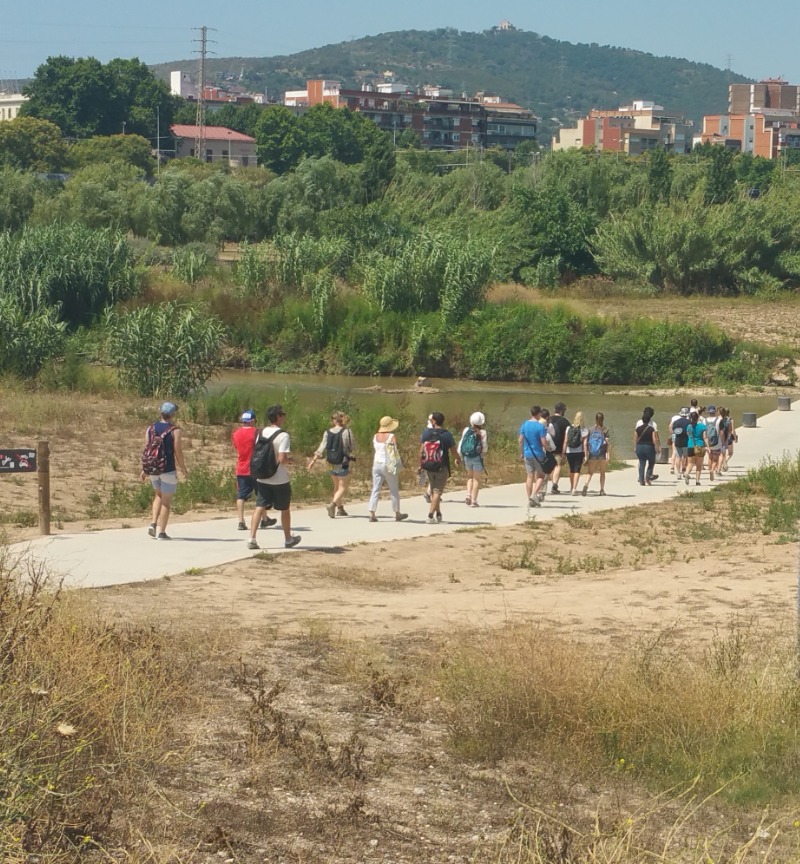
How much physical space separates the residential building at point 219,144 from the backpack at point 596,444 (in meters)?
133

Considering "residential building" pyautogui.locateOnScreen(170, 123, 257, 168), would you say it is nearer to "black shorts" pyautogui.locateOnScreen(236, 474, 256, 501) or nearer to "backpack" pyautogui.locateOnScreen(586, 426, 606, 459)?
"backpack" pyautogui.locateOnScreen(586, 426, 606, 459)

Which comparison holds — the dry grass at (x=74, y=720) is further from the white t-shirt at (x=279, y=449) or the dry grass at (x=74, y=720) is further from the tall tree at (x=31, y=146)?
the tall tree at (x=31, y=146)

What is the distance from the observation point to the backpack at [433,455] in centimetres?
1741

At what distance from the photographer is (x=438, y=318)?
46562 millimetres

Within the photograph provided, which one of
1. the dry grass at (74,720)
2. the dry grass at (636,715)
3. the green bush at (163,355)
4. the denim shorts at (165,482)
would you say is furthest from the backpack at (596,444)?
the dry grass at (74,720)

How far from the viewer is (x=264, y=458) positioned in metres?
14.2

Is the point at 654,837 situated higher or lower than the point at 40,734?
lower

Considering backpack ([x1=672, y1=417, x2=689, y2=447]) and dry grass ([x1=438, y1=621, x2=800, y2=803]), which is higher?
dry grass ([x1=438, y1=621, x2=800, y2=803])

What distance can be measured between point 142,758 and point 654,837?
2597 mm

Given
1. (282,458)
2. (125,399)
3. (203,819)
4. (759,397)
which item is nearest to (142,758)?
(203,819)

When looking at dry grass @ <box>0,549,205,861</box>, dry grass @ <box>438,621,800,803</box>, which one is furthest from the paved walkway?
dry grass @ <box>438,621,800,803</box>

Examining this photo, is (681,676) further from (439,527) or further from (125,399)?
(125,399)

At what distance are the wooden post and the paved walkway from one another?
0.21 m

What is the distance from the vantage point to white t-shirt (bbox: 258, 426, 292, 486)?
1424cm
